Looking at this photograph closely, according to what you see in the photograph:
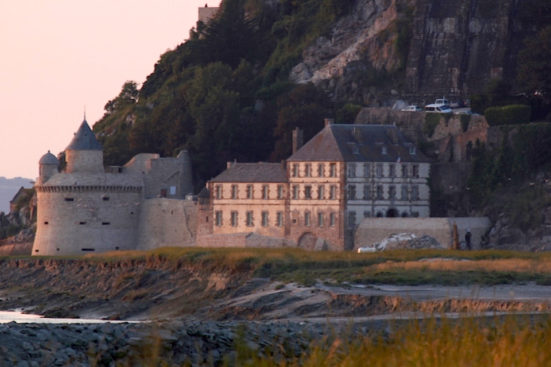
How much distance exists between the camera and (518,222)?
68.0 meters

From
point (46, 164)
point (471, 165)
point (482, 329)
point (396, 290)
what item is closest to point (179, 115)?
point (46, 164)

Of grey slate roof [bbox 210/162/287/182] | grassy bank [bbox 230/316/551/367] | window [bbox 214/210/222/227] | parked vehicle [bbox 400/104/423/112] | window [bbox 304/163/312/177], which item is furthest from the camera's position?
parked vehicle [bbox 400/104/423/112]

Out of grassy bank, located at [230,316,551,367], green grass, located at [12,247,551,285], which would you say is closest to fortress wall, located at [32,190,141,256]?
green grass, located at [12,247,551,285]

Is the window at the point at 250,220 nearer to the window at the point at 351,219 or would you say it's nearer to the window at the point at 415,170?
A: the window at the point at 351,219

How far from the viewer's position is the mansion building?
73.4 metres

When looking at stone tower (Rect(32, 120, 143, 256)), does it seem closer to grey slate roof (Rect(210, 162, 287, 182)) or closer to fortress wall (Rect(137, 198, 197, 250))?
fortress wall (Rect(137, 198, 197, 250))

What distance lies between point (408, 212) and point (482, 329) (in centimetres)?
5448

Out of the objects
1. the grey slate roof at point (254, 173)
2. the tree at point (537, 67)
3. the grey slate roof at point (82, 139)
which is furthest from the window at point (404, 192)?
the grey slate roof at point (82, 139)

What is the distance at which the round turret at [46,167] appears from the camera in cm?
8056

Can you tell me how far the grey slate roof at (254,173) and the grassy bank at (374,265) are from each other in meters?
8.65

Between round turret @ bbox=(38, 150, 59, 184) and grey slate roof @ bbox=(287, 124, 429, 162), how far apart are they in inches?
590

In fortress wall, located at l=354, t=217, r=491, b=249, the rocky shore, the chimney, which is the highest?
the chimney

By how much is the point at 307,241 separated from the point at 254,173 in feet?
16.5

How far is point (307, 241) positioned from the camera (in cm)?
7369
